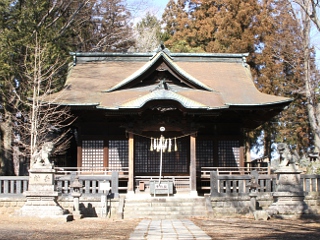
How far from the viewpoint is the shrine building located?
18.6 m

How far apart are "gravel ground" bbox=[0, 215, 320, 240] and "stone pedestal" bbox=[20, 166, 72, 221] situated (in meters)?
0.35

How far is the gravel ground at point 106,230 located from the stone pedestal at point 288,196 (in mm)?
721

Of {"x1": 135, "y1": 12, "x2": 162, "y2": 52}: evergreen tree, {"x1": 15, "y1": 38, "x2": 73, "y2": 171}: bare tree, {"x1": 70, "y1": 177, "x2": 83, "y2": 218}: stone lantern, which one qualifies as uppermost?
{"x1": 135, "y1": 12, "x2": 162, "y2": 52}: evergreen tree

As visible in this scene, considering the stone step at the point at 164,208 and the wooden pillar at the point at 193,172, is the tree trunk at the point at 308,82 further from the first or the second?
the stone step at the point at 164,208

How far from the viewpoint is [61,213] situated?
14039mm

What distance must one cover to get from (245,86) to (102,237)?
14.1 meters

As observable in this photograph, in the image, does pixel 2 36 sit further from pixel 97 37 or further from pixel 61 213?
pixel 97 37

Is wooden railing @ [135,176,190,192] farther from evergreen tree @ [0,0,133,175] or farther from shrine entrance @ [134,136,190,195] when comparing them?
evergreen tree @ [0,0,133,175]

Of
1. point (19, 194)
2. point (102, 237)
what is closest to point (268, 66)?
point (19, 194)

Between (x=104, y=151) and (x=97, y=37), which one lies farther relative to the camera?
(x=97, y=37)

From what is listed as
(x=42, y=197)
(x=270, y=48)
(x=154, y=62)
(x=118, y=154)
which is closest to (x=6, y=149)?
(x=118, y=154)

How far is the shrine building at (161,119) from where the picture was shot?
61.2 feet

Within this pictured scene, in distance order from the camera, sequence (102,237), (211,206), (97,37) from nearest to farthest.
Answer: (102,237) < (211,206) < (97,37)

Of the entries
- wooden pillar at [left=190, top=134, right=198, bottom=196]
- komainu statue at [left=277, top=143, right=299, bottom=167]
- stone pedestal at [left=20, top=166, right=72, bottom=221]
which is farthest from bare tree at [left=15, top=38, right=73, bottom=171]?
komainu statue at [left=277, top=143, right=299, bottom=167]
